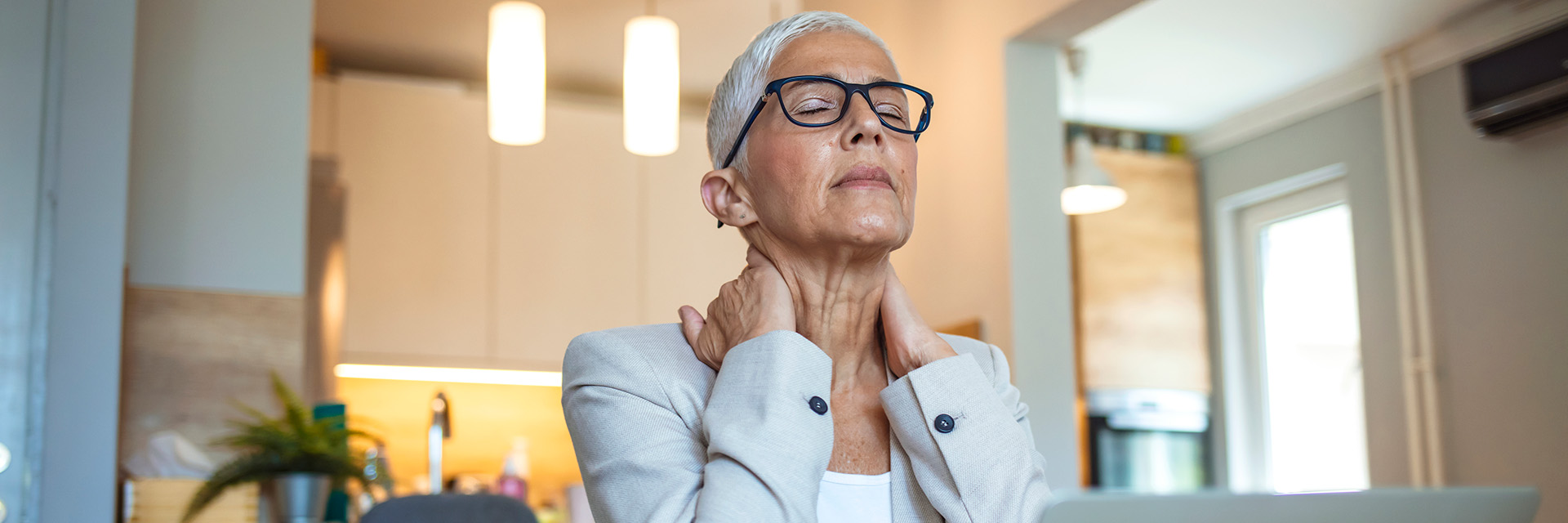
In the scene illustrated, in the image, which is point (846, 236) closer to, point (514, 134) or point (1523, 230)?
point (514, 134)

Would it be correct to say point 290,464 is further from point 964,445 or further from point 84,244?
point 964,445

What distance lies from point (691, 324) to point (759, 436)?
0.23 metres

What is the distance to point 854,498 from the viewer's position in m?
1.08

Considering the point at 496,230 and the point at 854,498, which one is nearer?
the point at 854,498

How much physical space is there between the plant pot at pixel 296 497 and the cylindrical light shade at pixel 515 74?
937 millimetres

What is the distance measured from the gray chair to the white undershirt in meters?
0.75

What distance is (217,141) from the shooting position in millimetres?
2332

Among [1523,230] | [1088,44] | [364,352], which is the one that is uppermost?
[1088,44]

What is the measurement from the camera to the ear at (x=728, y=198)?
118cm

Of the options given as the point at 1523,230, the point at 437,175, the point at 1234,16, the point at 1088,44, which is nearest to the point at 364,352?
the point at 437,175

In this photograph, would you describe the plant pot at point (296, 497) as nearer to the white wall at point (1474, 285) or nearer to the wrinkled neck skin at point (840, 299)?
the wrinkled neck skin at point (840, 299)

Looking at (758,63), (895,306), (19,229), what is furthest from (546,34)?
(895,306)

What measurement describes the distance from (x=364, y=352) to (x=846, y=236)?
3.18 meters

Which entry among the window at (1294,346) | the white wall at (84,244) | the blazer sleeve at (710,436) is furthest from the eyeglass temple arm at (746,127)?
the window at (1294,346)
